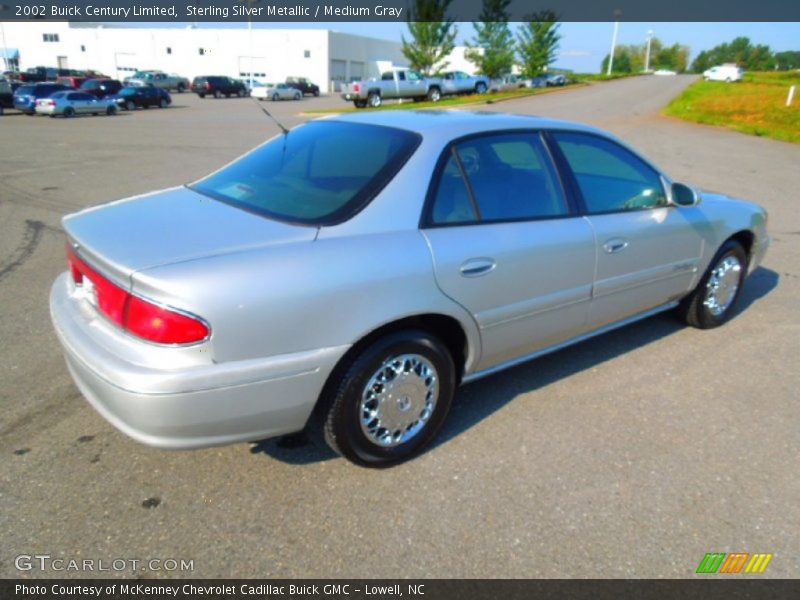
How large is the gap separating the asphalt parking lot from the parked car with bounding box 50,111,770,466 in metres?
0.32

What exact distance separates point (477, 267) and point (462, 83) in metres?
40.9

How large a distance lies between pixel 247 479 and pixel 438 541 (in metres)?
0.95

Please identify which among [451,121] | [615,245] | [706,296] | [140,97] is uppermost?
[451,121]

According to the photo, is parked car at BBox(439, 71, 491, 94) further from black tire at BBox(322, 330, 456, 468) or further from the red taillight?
the red taillight

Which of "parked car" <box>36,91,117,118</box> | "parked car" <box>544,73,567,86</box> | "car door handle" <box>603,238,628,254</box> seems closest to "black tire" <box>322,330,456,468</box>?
"car door handle" <box>603,238,628,254</box>

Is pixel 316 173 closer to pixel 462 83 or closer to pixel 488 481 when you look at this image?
pixel 488 481

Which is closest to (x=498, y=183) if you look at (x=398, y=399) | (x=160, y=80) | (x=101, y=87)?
(x=398, y=399)

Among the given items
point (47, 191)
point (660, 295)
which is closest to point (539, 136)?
point (660, 295)

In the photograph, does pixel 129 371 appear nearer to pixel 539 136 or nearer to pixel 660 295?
pixel 539 136

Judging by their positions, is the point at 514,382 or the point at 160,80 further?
the point at 160,80

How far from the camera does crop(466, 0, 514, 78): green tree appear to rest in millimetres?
44688

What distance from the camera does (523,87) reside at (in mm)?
53219
